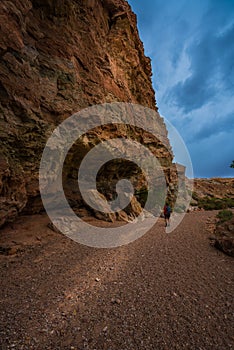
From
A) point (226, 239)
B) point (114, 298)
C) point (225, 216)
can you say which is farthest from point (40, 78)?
point (225, 216)

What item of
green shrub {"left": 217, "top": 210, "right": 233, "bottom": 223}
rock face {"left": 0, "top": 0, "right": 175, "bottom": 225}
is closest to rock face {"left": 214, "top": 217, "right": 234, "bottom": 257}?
green shrub {"left": 217, "top": 210, "right": 233, "bottom": 223}

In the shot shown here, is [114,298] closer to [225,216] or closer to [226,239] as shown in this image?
[226,239]

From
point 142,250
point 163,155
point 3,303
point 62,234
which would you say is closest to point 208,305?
point 142,250

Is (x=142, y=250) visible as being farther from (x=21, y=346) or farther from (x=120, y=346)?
→ (x=21, y=346)

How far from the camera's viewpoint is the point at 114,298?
4758mm

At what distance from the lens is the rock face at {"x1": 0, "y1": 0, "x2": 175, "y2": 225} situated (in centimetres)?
796

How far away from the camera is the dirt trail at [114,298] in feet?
11.3

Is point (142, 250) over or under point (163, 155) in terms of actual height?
under

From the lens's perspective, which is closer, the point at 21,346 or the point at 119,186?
the point at 21,346

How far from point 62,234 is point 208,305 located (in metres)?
7.88

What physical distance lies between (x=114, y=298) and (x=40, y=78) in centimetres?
1120

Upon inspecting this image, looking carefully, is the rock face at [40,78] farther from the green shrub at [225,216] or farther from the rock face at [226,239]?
the green shrub at [225,216]

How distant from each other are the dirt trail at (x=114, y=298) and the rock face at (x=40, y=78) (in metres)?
3.30

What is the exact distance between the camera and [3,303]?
14.7ft
